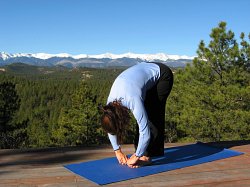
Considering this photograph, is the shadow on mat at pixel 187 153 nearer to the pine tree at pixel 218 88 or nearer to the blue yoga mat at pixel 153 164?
the blue yoga mat at pixel 153 164

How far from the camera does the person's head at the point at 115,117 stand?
2.45 metres

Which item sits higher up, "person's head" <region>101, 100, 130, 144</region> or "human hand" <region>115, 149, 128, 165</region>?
"person's head" <region>101, 100, 130, 144</region>

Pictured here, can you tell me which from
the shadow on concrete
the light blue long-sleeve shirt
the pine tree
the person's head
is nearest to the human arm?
the light blue long-sleeve shirt

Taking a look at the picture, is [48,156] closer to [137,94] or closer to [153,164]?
[153,164]

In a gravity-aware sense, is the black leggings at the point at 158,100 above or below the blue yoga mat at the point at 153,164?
above

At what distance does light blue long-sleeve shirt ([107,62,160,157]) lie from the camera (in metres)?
2.52

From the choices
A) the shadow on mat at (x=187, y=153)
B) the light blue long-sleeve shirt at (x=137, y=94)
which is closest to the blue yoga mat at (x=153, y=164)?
the shadow on mat at (x=187, y=153)

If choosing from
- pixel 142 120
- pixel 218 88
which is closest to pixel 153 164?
pixel 142 120

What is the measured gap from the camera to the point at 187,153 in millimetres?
3355

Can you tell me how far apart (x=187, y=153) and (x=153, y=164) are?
63cm

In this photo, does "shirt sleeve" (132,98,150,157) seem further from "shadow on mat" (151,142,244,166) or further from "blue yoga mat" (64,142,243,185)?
"shadow on mat" (151,142,244,166)

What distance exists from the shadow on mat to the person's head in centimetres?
53

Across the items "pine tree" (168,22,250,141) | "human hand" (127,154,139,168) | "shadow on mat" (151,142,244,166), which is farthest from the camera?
"pine tree" (168,22,250,141)

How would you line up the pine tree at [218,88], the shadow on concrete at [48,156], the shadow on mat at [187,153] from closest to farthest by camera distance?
the shadow on concrete at [48,156]
the shadow on mat at [187,153]
the pine tree at [218,88]
